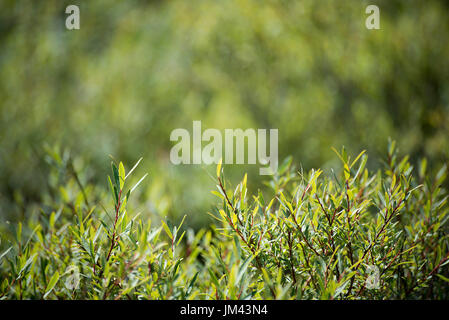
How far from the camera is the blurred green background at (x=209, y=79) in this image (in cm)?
121

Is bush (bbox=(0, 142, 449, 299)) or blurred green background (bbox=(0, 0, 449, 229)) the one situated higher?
blurred green background (bbox=(0, 0, 449, 229))

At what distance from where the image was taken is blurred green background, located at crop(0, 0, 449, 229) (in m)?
1.21

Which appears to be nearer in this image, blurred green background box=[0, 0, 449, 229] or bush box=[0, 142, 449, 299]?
bush box=[0, 142, 449, 299]

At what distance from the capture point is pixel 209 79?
1.49 meters

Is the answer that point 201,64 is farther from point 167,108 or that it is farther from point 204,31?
point 167,108
